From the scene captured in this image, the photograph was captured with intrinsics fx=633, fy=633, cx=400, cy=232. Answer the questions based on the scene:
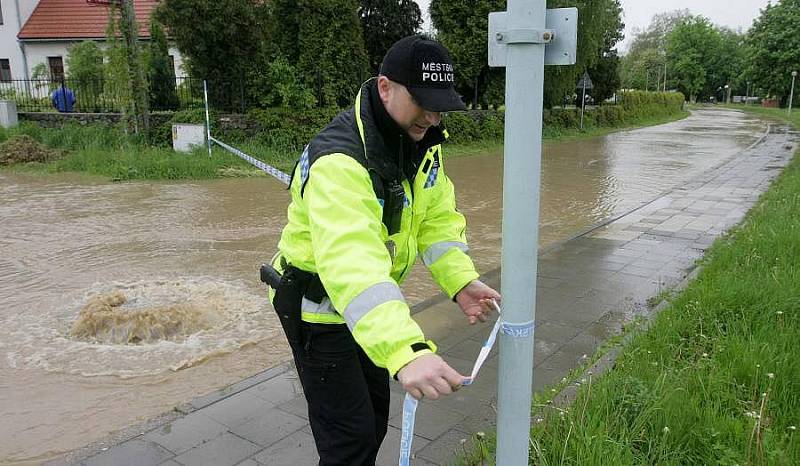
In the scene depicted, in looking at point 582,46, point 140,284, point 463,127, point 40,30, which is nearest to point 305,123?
point 463,127

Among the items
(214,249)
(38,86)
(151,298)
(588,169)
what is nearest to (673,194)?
(588,169)

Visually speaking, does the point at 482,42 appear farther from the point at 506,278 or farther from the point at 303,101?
the point at 506,278

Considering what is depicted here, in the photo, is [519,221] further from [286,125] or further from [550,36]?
[286,125]

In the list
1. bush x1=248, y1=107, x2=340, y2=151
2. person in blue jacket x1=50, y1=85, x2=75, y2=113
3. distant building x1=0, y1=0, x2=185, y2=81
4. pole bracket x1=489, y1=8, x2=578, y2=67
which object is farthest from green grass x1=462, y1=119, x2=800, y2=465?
distant building x1=0, y1=0, x2=185, y2=81

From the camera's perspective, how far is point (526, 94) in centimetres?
169

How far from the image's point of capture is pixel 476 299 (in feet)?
7.86

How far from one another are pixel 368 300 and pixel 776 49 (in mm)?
69705

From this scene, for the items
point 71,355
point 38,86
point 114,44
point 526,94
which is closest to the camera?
point 526,94

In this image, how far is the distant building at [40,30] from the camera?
90.6ft

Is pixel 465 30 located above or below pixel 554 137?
above

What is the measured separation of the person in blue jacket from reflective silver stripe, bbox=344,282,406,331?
17.9 m

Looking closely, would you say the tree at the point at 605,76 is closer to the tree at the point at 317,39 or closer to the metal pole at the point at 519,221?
the tree at the point at 317,39

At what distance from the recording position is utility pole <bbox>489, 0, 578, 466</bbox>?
5.51 ft

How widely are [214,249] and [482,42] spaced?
15182 millimetres
